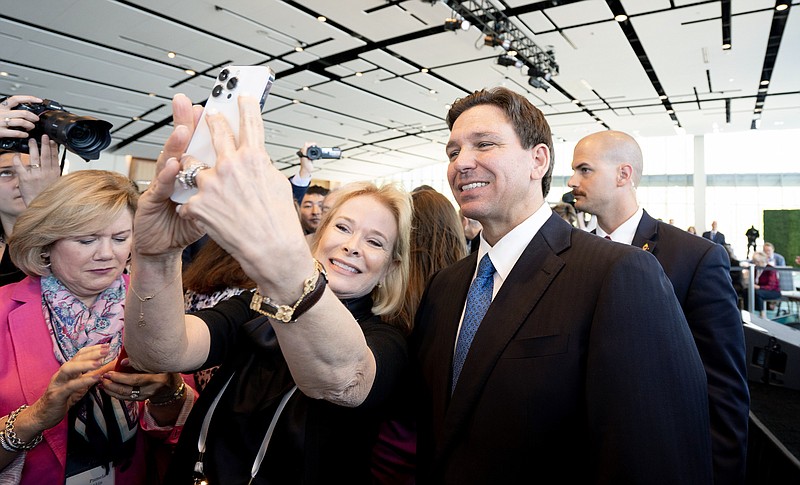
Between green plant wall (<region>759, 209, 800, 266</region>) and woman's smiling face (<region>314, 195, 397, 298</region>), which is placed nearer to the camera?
woman's smiling face (<region>314, 195, 397, 298</region>)

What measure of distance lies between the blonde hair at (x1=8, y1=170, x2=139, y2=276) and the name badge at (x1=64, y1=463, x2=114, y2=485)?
67cm

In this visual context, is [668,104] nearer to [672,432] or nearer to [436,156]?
[436,156]

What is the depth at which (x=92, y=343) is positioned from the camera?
1563mm

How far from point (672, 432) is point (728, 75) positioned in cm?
1140

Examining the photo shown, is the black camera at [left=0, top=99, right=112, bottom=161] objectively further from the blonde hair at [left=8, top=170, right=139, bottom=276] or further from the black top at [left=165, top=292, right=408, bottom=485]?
the black top at [left=165, top=292, right=408, bottom=485]

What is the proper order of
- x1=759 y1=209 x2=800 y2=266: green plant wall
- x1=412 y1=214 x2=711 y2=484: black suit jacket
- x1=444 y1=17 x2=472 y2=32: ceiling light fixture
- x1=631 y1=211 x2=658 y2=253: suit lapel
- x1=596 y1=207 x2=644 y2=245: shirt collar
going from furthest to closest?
x1=759 y1=209 x2=800 y2=266: green plant wall, x1=444 y1=17 x2=472 y2=32: ceiling light fixture, x1=596 y1=207 x2=644 y2=245: shirt collar, x1=631 y1=211 x2=658 y2=253: suit lapel, x1=412 y1=214 x2=711 y2=484: black suit jacket

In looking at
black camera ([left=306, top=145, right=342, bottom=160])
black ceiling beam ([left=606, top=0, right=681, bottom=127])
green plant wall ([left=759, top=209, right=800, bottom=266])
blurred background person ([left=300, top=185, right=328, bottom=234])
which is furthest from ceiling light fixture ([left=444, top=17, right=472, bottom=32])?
green plant wall ([left=759, top=209, right=800, bottom=266])

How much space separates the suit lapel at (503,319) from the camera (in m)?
1.10

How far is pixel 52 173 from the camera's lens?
1854 mm

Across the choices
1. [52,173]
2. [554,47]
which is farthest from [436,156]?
[52,173]

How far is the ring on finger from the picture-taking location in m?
0.68

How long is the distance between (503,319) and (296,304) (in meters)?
0.62

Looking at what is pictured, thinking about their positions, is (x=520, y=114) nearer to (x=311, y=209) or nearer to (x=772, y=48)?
(x=311, y=209)

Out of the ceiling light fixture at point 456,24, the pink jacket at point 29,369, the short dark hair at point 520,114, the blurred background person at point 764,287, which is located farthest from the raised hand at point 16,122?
the blurred background person at point 764,287
